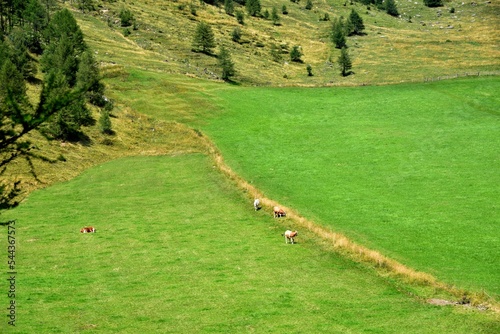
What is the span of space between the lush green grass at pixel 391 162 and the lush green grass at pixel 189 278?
5.35 meters

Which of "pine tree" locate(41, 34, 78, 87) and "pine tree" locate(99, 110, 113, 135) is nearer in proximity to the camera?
"pine tree" locate(99, 110, 113, 135)

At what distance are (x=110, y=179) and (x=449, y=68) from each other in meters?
94.7

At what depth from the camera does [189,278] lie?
113 ft

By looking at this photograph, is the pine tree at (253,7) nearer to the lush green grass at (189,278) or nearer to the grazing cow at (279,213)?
the lush green grass at (189,278)

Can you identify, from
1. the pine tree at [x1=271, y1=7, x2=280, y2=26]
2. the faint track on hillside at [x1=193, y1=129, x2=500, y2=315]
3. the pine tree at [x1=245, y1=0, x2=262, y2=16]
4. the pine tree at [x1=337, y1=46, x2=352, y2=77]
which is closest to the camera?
the faint track on hillside at [x1=193, y1=129, x2=500, y2=315]

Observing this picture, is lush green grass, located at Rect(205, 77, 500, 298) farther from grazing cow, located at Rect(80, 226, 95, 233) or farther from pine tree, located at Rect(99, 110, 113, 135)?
grazing cow, located at Rect(80, 226, 95, 233)

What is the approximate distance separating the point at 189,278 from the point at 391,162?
38.6m

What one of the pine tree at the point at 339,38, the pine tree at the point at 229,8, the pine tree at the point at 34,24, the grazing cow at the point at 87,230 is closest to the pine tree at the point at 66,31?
Answer: the pine tree at the point at 34,24

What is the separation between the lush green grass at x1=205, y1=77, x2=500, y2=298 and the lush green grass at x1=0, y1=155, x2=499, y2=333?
17.5 feet

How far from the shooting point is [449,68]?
128250mm

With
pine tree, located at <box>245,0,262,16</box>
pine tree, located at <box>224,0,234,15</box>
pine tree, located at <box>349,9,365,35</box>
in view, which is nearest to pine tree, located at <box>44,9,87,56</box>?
pine tree, located at <box>224,0,234,15</box>

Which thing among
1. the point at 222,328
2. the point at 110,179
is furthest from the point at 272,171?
the point at 222,328

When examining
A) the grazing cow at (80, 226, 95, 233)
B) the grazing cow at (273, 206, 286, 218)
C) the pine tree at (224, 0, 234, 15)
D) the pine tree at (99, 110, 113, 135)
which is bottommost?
the pine tree at (99, 110, 113, 135)

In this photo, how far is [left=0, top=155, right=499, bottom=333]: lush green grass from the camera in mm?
27750
